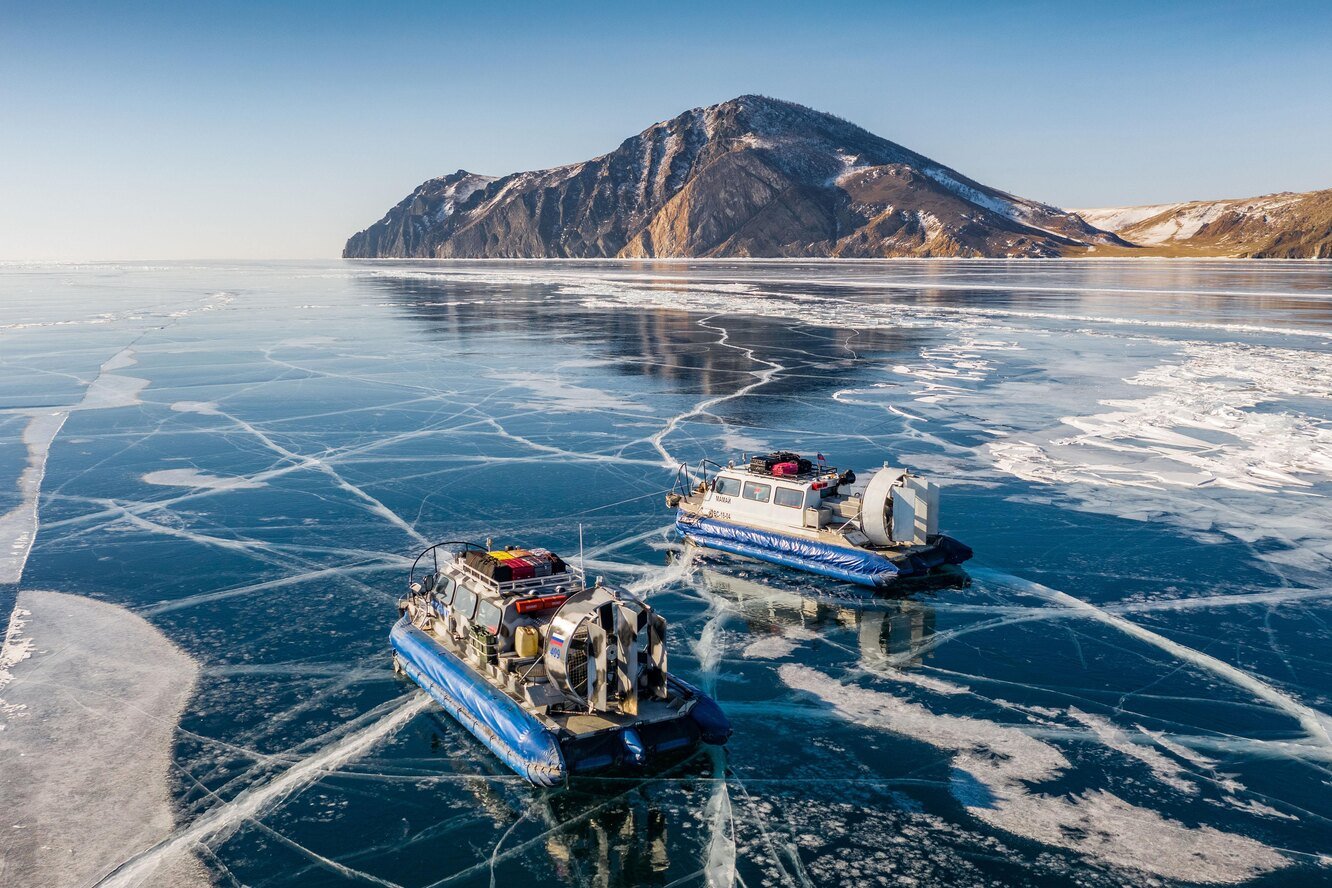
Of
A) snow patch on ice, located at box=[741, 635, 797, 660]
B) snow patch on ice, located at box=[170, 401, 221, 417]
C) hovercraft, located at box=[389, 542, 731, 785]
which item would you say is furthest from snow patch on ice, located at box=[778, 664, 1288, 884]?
snow patch on ice, located at box=[170, 401, 221, 417]

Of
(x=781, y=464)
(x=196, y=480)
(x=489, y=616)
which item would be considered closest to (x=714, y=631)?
(x=489, y=616)

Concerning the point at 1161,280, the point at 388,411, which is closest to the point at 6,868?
the point at 388,411

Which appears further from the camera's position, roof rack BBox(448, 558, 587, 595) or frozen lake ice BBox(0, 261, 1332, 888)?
roof rack BBox(448, 558, 587, 595)

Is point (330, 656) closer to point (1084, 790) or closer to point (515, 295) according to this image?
point (1084, 790)

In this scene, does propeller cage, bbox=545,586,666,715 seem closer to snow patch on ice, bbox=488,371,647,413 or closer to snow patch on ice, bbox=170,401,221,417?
snow patch on ice, bbox=488,371,647,413

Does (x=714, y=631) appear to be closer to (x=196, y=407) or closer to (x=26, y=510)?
(x=26, y=510)
